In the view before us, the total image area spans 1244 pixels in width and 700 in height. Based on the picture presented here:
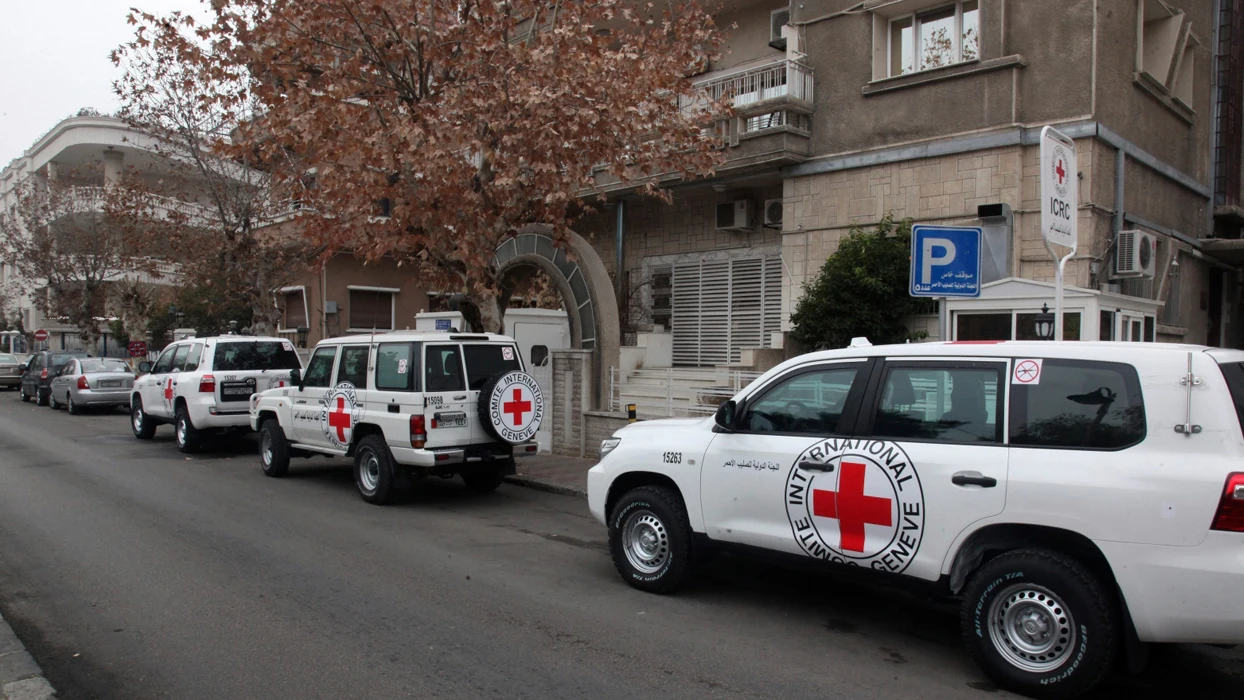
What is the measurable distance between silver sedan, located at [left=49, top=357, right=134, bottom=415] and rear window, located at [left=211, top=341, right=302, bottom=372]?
1012 cm

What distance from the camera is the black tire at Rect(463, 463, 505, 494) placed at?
1086 cm

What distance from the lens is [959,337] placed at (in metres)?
11.4

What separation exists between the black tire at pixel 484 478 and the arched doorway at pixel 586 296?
10.2 ft

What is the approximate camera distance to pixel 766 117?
14891 millimetres

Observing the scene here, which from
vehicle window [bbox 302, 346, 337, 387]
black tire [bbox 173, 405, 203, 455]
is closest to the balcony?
vehicle window [bbox 302, 346, 337, 387]

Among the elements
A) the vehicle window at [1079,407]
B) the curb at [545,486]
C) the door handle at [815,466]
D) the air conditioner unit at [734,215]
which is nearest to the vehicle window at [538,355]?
the curb at [545,486]

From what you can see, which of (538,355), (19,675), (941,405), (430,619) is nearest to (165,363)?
(538,355)

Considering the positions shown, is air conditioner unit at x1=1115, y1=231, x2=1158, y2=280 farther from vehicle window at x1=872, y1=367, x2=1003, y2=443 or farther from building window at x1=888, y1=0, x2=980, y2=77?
vehicle window at x1=872, y1=367, x2=1003, y2=443

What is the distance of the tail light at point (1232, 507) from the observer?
412 centimetres

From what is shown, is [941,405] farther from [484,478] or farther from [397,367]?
[484,478]

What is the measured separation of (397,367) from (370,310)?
1688 cm

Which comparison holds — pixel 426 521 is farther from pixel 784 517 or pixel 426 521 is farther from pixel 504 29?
pixel 504 29

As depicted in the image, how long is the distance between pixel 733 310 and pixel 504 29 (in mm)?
7339

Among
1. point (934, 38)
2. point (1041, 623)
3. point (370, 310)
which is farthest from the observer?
point (370, 310)
